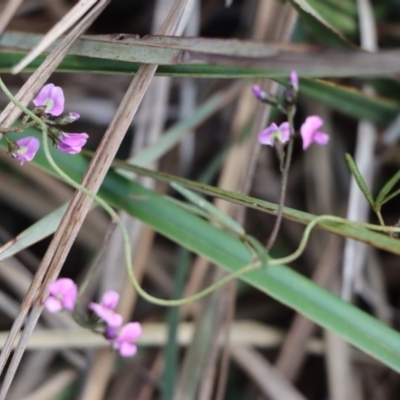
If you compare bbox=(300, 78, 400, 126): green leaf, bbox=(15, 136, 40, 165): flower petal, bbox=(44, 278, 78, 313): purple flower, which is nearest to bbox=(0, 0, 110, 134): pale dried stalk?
bbox=(15, 136, 40, 165): flower petal

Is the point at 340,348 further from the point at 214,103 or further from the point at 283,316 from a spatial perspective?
the point at 214,103

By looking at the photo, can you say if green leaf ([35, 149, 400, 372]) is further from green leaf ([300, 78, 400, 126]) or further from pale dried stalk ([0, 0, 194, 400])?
green leaf ([300, 78, 400, 126])

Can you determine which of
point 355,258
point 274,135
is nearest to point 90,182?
point 274,135

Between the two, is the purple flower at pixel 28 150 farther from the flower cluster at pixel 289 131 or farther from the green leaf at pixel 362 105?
the green leaf at pixel 362 105

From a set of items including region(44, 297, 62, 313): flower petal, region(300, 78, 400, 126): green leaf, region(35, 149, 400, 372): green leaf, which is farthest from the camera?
region(300, 78, 400, 126): green leaf

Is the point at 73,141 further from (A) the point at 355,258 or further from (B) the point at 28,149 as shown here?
(A) the point at 355,258

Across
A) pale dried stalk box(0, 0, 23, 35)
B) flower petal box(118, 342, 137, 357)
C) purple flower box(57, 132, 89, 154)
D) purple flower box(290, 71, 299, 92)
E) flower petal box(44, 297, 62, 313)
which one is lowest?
flower petal box(44, 297, 62, 313)
